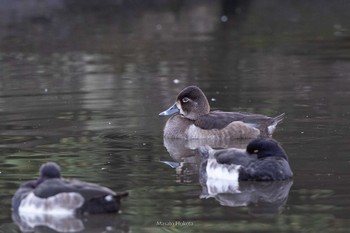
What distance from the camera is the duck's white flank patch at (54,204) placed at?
10.3 metres

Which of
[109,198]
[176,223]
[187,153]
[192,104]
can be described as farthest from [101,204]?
[192,104]

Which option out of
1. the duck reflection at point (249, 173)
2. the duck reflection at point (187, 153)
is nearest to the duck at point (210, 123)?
the duck reflection at point (187, 153)

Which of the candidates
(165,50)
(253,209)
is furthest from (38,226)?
(165,50)

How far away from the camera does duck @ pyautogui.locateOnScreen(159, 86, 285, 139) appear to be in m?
15.5

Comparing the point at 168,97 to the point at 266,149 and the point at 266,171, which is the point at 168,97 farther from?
the point at 266,171

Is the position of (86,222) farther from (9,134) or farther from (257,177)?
(9,134)

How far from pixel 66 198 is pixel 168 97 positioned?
9.01m

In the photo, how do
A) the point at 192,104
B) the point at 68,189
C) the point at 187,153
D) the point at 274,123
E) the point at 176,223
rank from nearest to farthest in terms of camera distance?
the point at 176,223, the point at 68,189, the point at 187,153, the point at 274,123, the point at 192,104

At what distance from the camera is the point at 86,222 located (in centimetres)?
1027

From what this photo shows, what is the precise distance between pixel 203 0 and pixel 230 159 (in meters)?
26.8

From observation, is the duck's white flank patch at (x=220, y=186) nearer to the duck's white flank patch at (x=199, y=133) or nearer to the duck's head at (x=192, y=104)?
the duck's white flank patch at (x=199, y=133)

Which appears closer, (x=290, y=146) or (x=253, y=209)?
(x=253, y=209)

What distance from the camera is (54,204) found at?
1037 centimetres

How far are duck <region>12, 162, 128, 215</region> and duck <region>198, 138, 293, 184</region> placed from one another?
200cm
